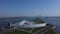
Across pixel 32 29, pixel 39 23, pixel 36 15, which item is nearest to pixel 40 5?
pixel 36 15

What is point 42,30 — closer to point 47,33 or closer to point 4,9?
point 47,33

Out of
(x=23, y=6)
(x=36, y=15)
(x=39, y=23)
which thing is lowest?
(x=39, y=23)

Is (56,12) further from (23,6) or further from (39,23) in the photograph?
(23,6)

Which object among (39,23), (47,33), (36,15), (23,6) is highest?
(23,6)

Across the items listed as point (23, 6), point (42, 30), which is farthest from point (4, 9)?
point (42, 30)

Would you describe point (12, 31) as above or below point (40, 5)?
below

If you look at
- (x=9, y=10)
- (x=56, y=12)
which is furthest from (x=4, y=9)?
(x=56, y=12)

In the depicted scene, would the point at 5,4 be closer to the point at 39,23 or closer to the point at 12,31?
the point at 12,31

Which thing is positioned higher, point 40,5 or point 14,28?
point 40,5
